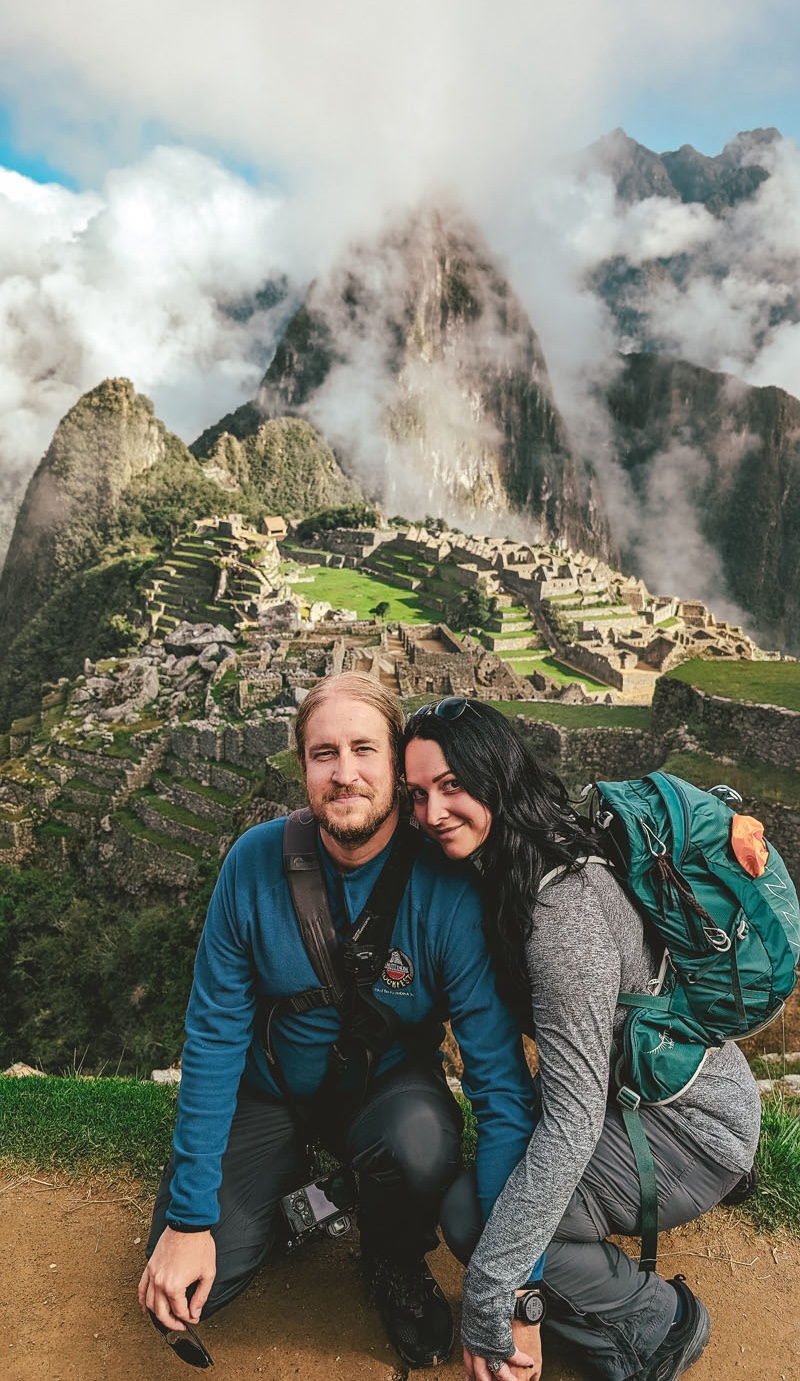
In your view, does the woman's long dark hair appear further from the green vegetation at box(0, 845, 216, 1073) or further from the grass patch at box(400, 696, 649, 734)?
the grass patch at box(400, 696, 649, 734)

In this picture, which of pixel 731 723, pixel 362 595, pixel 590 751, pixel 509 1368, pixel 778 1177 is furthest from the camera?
pixel 362 595

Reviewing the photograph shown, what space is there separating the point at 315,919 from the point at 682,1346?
146 cm

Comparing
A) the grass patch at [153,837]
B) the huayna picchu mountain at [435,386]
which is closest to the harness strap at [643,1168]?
the grass patch at [153,837]

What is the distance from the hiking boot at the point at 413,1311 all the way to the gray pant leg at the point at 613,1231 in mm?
274

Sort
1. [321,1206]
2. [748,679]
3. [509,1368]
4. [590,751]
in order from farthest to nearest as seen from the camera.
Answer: [590,751]
[748,679]
[321,1206]
[509,1368]

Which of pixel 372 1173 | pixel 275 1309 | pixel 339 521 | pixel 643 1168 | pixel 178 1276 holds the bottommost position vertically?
pixel 275 1309

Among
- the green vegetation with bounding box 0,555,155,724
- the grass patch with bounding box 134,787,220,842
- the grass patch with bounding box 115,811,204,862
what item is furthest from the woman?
the green vegetation with bounding box 0,555,155,724

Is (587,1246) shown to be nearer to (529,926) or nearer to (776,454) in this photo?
(529,926)

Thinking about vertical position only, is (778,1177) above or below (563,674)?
below

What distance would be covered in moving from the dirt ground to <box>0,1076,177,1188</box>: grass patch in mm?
211

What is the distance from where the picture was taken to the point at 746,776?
8.06m

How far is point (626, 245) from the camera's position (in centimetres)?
14962

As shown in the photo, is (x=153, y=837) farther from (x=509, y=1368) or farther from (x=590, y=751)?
(x=509, y=1368)

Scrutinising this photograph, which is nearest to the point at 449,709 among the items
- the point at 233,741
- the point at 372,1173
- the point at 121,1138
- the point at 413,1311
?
the point at 372,1173
